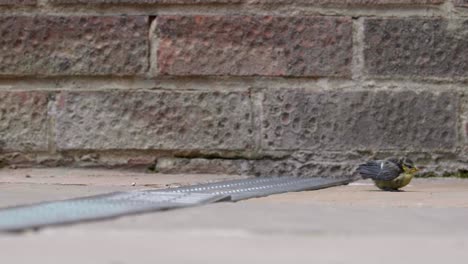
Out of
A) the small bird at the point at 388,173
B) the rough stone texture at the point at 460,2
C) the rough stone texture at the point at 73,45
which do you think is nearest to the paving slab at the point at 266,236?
the small bird at the point at 388,173

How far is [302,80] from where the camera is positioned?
9.46 feet

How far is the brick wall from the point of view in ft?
9.41

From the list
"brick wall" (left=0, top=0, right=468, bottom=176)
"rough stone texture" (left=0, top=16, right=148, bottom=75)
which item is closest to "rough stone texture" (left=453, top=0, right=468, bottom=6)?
"brick wall" (left=0, top=0, right=468, bottom=176)

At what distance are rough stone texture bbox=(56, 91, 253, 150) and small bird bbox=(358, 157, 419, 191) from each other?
0.49 meters

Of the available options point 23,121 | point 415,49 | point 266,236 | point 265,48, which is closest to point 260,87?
point 265,48

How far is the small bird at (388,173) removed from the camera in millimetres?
2488

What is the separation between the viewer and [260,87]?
2.88m

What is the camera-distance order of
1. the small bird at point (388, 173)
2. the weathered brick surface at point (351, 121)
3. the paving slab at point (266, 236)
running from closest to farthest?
the paving slab at point (266, 236) < the small bird at point (388, 173) < the weathered brick surface at point (351, 121)

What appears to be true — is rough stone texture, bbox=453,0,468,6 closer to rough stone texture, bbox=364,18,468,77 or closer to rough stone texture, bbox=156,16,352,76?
rough stone texture, bbox=364,18,468,77

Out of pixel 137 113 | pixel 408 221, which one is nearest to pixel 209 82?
pixel 137 113

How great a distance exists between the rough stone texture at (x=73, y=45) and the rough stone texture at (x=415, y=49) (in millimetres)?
783

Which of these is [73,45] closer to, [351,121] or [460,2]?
[351,121]

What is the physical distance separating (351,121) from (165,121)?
63cm

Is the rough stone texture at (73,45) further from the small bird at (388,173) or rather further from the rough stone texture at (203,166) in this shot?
the small bird at (388,173)
